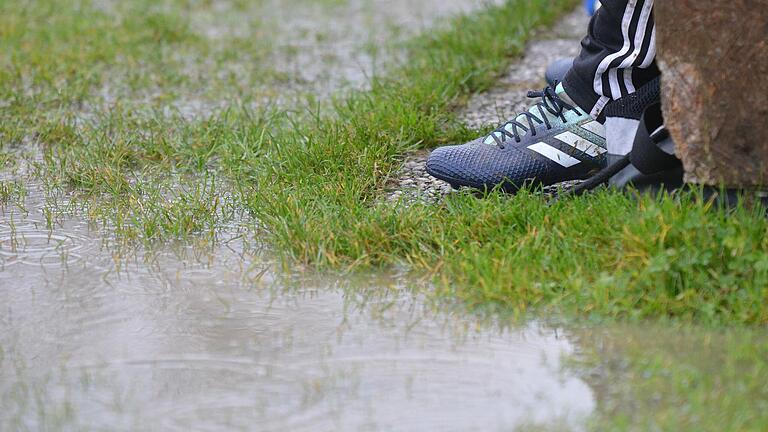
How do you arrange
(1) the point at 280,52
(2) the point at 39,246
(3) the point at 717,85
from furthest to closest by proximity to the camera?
(1) the point at 280,52 → (2) the point at 39,246 → (3) the point at 717,85

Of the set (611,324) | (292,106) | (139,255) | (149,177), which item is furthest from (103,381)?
(292,106)

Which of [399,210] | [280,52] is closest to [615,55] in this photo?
[399,210]

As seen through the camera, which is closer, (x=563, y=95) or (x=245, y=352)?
(x=245, y=352)

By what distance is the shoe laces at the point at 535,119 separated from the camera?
2.91 metres

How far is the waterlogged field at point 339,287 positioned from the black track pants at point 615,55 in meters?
0.33

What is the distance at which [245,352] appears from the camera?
2125mm

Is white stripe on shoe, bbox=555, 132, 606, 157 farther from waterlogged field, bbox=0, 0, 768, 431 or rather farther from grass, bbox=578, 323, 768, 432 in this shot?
grass, bbox=578, 323, 768, 432

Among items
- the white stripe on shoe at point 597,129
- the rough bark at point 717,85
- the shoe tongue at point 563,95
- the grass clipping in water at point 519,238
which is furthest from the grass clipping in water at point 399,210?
the shoe tongue at point 563,95

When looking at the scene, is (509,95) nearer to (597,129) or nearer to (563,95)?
(563,95)

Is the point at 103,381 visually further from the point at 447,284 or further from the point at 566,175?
the point at 566,175

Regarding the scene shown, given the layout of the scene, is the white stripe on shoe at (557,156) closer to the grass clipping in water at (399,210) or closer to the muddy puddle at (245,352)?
the grass clipping in water at (399,210)

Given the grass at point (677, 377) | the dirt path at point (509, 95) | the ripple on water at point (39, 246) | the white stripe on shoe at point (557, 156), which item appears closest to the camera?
the grass at point (677, 377)

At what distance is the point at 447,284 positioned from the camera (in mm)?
2367

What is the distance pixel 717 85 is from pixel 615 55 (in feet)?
1.44
